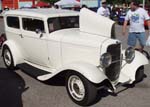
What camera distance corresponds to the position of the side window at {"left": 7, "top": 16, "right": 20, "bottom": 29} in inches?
287

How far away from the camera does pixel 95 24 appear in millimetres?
5738

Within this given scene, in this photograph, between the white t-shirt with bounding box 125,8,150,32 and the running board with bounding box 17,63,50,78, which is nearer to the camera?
the running board with bounding box 17,63,50,78

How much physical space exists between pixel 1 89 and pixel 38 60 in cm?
112

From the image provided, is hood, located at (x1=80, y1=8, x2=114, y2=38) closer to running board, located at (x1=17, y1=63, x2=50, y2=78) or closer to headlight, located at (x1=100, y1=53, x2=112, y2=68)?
headlight, located at (x1=100, y1=53, x2=112, y2=68)

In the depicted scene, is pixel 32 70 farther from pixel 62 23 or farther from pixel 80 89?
pixel 80 89

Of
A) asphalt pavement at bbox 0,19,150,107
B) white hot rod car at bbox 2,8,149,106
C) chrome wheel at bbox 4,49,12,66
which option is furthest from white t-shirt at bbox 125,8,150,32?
chrome wheel at bbox 4,49,12,66

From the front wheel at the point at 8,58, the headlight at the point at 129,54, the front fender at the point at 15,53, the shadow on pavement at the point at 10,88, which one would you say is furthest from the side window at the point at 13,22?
the headlight at the point at 129,54

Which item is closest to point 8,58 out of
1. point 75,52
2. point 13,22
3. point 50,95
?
point 13,22

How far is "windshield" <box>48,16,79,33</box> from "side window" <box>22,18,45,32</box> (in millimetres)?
225

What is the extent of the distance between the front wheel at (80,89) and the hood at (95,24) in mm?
1077

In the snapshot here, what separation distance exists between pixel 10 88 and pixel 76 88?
5.56 feet

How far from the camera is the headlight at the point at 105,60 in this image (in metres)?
5.15

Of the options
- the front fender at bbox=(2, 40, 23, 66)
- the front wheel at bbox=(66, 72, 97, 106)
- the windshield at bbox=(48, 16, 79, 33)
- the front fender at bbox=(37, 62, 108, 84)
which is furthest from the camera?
the front fender at bbox=(2, 40, 23, 66)

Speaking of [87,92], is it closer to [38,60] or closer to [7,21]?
[38,60]
